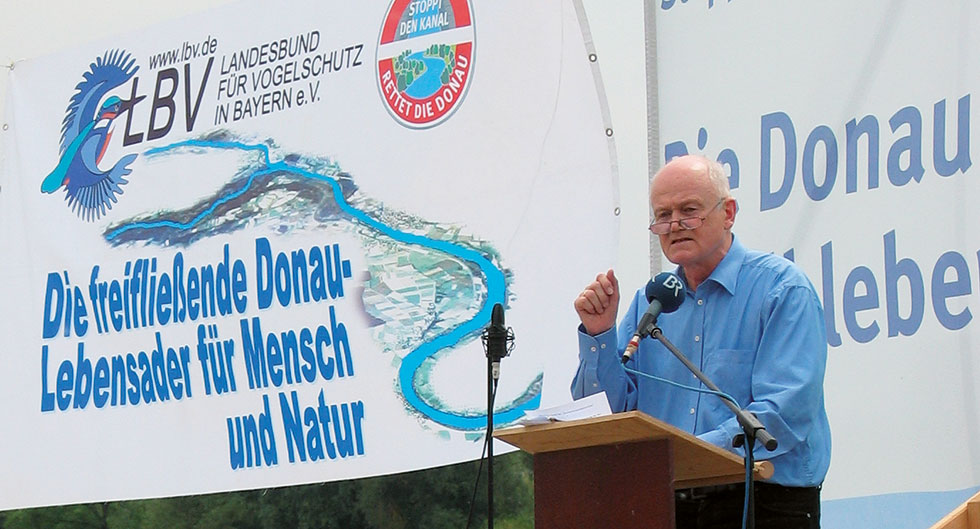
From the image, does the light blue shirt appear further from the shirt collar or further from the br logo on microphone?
the br logo on microphone

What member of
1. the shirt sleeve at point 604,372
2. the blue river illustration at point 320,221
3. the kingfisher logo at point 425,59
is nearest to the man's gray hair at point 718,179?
the shirt sleeve at point 604,372

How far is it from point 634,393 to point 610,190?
3.59 ft

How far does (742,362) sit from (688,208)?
0.35 m

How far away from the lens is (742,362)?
2596 millimetres

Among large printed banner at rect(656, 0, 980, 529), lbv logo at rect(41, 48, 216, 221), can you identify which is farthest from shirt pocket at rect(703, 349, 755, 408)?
lbv logo at rect(41, 48, 216, 221)

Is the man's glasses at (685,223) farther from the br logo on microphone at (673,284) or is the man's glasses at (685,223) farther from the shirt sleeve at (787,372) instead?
the br logo on microphone at (673,284)

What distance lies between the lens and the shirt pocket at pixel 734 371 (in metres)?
2.57

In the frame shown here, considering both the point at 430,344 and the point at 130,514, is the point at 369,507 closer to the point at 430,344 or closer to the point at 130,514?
the point at 130,514

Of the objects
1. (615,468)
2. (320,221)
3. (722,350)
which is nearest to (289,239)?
(320,221)

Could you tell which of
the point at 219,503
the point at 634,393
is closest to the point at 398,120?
the point at 634,393

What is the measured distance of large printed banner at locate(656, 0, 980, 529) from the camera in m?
3.12

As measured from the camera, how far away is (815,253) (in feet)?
11.1

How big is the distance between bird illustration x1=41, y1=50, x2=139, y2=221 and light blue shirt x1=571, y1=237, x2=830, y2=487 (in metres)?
2.80

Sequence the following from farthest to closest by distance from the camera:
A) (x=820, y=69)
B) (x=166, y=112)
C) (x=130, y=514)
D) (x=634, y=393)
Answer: (x=130, y=514) < (x=166, y=112) < (x=820, y=69) < (x=634, y=393)
